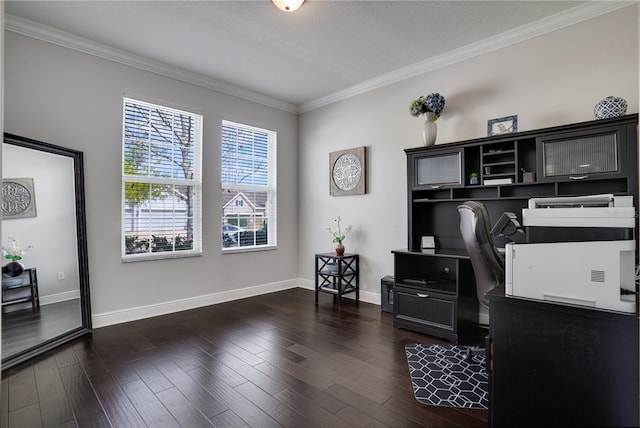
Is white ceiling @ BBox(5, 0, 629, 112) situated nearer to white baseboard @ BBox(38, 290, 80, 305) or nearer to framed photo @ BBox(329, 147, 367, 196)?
framed photo @ BBox(329, 147, 367, 196)

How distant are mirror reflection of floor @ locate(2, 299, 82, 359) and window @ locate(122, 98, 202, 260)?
28.1 inches

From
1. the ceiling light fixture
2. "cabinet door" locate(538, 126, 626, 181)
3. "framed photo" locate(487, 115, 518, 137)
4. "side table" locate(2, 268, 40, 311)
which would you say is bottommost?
"side table" locate(2, 268, 40, 311)

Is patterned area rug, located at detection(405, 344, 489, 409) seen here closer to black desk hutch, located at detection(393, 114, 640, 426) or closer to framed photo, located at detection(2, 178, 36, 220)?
black desk hutch, located at detection(393, 114, 640, 426)

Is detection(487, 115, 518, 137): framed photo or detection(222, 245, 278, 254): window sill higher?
detection(487, 115, 518, 137): framed photo

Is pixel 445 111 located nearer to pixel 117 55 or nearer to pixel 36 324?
pixel 117 55

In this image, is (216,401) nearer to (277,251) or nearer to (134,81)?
(277,251)

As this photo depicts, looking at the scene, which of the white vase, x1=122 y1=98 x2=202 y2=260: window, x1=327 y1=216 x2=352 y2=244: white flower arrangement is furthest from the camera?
x1=327 y1=216 x2=352 y2=244: white flower arrangement

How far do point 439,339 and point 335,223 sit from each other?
7.21 ft

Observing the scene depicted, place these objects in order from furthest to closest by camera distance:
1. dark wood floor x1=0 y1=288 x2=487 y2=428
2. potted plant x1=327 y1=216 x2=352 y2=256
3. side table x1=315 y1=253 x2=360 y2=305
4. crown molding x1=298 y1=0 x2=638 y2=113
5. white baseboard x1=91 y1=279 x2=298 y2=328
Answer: potted plant x1=327 y1=216 x2=352 y2=256 → side table x1=315 y1=253 x2=360 y2=305 → white baseboard x1=91 y1=279 x2=298 y2=328 → crown molding x1=298 y1=0 x2=638 y2=113 → dark wood floor x1=0 y1=288 x2=487 y2=428

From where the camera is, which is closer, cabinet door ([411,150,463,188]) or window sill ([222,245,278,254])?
cabinet door ([411,150,463,188])

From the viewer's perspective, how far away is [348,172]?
461 cm

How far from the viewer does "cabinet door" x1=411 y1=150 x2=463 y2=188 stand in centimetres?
333


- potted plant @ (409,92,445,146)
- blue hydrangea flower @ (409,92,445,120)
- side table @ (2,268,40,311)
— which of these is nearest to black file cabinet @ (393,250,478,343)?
potted plant @ (409,92,445,146)

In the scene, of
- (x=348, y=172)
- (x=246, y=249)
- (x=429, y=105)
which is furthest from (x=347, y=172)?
(x=246, y=249)
